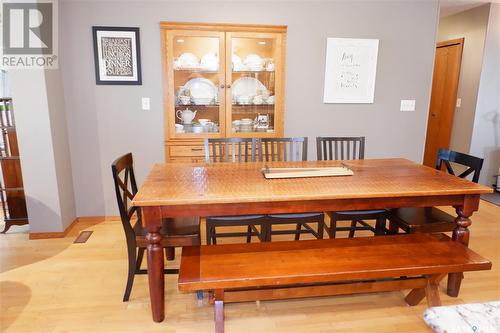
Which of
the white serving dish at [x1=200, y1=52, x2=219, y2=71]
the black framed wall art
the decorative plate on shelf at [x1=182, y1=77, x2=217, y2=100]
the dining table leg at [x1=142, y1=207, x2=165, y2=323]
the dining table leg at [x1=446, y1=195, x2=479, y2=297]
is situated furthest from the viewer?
the decorative plate on shelf at [x1=182, y1=77, x2=217, y2=100]

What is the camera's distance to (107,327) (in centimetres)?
186

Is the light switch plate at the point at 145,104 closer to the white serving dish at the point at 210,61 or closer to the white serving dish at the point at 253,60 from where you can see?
the white serving dish at the point at 210,61

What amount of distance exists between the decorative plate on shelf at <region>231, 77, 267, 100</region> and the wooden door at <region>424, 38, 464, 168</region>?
298 cm

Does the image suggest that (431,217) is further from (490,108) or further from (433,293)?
(490,108)

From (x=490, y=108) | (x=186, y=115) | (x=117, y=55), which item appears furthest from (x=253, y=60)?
(x=490, y=108)

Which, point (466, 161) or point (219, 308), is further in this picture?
point (466, 161)

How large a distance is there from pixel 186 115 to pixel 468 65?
12.3 feet

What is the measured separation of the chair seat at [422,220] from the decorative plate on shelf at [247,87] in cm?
177

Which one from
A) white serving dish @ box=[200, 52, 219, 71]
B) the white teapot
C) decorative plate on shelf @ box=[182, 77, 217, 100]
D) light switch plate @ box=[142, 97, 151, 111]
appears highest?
white serving dish @ box=[200, 52, 219, 71]

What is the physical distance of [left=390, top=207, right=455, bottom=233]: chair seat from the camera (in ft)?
7.14

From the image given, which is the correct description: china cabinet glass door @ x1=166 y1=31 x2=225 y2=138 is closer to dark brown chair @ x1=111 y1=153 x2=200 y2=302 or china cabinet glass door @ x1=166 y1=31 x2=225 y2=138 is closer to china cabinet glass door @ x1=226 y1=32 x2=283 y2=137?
china cabinet glass door @ x1=226 y1=32 x2=283 y2=137

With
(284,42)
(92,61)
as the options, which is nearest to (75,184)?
(92,61)

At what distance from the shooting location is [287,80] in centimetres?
336

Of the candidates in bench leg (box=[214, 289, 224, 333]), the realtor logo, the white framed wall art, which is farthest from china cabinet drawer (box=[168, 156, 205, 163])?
bench leg (box=[214, 289, 224, 333])
